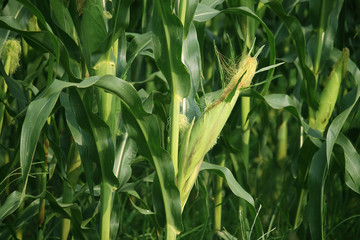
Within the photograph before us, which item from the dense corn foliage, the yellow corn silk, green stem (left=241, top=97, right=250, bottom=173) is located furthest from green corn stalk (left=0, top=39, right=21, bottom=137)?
green stem (left=241, top=97, right=250, bottom=173)

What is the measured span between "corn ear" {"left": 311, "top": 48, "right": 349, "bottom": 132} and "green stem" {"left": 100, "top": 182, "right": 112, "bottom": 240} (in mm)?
871

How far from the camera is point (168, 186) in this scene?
1.36 m

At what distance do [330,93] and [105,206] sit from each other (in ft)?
3.08

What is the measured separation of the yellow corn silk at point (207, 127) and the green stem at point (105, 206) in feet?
0.72

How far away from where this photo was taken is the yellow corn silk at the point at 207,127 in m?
1.35

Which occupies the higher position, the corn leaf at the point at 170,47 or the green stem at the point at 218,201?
the corn leaf at the point at 170,47

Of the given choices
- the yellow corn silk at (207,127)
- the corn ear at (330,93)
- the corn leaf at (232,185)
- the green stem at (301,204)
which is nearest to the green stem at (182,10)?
the yellow corn silk at (207,127)

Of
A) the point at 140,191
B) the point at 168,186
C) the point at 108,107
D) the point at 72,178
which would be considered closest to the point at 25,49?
the point at 72,178

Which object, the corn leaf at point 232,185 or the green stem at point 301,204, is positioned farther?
the green stem at point 301,204

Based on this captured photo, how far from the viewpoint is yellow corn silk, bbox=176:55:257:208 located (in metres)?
1.35

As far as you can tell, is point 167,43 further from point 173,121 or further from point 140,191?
point 140,191

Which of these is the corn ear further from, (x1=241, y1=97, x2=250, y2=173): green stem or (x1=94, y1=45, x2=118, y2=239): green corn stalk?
(x1=94, y1=45, x2=118, y2=239): green corn stalk

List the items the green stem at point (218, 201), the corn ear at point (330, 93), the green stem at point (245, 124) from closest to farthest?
the corn ear at point (330, 93) → the green stem at point (245, 124) → the green stem at point (218, 201)

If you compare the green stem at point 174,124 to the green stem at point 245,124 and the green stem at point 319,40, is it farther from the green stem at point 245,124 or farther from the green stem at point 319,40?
the green stem at point 319,40
